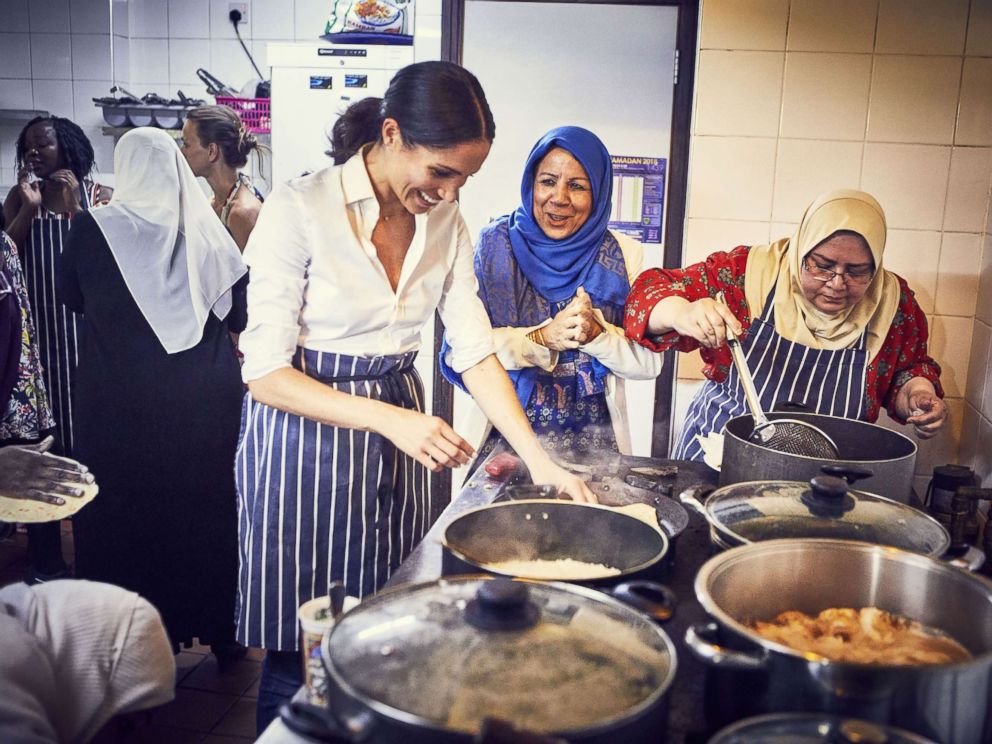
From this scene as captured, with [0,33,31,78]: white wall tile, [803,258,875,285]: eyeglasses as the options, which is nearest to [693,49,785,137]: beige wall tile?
[803,258,875,285]: eyeglasses

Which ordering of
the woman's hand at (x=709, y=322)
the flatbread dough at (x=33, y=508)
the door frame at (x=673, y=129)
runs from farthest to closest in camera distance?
the door frame at (x=673, y=129), the woman's hand at (x=709, y=322), the flatbread dough at (x=33, y=508)

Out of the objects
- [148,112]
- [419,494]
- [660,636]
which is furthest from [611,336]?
[148,112]

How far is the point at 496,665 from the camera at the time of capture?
0.74 meters

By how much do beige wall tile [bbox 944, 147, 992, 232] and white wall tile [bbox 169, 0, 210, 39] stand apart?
450 cm

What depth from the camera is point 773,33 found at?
100 inches

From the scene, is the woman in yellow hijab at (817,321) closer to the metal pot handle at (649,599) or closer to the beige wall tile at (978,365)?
the beige wall tile at (978,365)

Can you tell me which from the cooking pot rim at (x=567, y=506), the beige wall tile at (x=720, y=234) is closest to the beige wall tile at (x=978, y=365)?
the beige wall tile at (x=720, y=234)

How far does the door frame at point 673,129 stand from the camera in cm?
356

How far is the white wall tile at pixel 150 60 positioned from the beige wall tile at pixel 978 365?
15.9ft

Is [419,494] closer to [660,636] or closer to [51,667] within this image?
[51,667]

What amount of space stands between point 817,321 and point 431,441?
1.10 meters

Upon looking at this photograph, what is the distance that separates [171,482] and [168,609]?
1.33ft

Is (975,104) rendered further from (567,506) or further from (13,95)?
(13,95)

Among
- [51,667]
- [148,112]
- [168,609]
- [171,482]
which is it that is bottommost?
[168,609]
